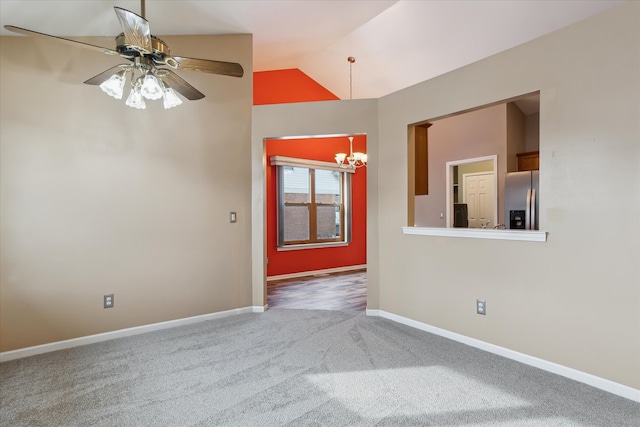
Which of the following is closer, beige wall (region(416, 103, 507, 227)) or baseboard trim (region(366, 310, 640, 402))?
baseboard trim (region(366, 310, 640, 402))

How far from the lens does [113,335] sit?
3.35m

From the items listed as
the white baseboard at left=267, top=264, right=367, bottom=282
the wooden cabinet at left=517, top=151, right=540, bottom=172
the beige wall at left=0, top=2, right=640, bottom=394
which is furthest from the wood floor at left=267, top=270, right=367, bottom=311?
the wooden cabinet at left=517, top=151, right=540, bottom=172

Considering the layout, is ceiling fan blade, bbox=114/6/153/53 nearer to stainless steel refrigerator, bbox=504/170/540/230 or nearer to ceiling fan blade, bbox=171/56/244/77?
ceiling fan blade, bbox=171/56/244/77

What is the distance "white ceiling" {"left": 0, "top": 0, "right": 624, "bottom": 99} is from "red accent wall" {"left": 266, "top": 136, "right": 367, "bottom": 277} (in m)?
1.45

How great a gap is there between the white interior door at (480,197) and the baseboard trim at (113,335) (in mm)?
4869

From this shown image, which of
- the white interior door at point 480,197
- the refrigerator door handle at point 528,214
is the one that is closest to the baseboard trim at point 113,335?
the refrigerator door handle at point 528,214

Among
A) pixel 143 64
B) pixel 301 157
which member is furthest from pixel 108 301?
pixel 301 157

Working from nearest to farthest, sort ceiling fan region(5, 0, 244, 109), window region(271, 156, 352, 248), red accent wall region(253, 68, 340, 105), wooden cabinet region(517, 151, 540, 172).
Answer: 1. ceiling fan region(5, 0, 244, 109)
2. red accent wall region(253, 68, 340, 105)
3. wooden cabinet region(517, 151, 540, 172)
4. window region(271, 156, 352, 248)

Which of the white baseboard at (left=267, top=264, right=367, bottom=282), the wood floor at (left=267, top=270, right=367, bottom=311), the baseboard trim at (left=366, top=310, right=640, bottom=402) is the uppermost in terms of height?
the baseboard trim at (left=366, top=310, right=640, bottom=402)

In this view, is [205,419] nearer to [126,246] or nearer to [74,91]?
[126,246]

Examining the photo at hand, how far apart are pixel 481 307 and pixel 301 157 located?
443cm

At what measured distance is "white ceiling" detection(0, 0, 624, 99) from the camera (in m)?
3.05

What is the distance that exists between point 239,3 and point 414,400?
378cm

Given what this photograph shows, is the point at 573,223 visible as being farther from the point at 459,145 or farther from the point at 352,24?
the point at 459,145
